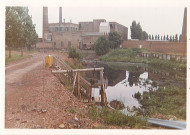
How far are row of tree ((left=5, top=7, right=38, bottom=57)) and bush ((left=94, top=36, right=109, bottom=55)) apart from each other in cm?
321

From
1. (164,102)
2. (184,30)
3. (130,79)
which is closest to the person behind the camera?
(184,30)

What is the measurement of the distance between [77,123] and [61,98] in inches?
63.4

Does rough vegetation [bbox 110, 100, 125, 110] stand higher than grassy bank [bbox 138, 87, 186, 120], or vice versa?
grassy bank [bbox 138, 87, 186, 120]

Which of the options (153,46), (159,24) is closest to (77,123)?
(159,24)

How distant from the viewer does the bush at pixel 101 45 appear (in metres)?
9.88

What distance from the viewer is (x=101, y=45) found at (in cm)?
1027

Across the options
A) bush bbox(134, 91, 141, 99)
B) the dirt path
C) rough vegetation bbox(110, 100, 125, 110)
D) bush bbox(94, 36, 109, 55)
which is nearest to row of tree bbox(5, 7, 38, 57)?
the dirt path

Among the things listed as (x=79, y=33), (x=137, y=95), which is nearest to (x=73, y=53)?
(x=79, y=33)

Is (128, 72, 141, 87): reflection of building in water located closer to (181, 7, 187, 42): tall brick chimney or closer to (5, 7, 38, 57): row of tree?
(181, 7, 187, 42): tall brick chimney

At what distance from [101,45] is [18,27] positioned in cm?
453

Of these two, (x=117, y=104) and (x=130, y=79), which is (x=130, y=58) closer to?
(x=130, y=79)

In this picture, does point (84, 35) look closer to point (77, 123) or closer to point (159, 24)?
point (159, 24)

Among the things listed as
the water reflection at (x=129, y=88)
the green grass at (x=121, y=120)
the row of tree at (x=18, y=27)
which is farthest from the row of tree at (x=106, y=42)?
the green grass at (x=121, y=120)

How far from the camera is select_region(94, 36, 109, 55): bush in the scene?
9883 millimetres
